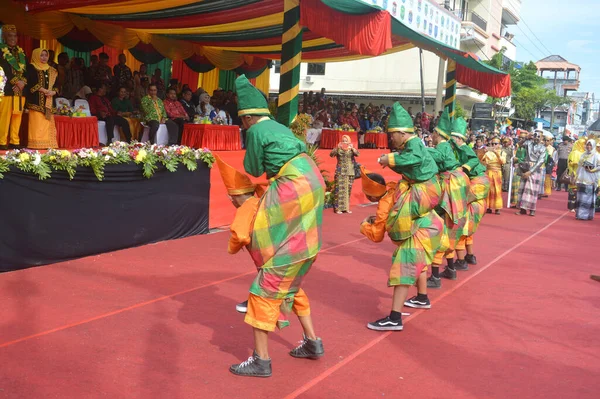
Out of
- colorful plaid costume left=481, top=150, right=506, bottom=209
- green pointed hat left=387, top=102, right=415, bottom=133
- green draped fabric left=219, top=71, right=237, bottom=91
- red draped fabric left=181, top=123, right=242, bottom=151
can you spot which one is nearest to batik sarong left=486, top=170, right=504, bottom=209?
colorful plaid costume left=481, top=150, right=506, bottom=209

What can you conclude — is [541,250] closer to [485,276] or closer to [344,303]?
[485,276]

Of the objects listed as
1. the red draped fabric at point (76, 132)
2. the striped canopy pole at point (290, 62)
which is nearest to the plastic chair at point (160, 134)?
the red draped fabric at point (76, 132)

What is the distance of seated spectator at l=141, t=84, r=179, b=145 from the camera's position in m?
11.3

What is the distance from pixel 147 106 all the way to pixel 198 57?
7.03 metres

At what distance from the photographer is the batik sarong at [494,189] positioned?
13.8 m

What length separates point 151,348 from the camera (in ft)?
14.5

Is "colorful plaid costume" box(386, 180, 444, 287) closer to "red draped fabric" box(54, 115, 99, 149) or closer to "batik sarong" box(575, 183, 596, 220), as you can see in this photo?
"red draped fabric" box(54, 115, 99, 149)

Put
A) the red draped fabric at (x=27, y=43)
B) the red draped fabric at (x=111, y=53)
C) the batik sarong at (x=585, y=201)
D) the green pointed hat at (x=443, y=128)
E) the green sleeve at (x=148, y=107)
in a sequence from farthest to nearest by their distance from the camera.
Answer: the red draped fabric at (x=111, y=53) → the batik sarong at (x=585, y=201) → the red draped fabric at (x=27, y=43) → the green sleeve at (x=148, y=107) → the green pointed hat at (x=443, y=128)

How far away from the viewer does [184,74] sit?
18922 millimetres

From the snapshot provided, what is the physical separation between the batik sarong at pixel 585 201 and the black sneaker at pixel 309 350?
12104 mm

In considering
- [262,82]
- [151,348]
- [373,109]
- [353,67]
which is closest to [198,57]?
[262,82]

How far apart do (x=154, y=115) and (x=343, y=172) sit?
3.89 metres

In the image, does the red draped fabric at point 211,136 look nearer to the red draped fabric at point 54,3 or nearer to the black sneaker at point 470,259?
the red draped fabric at point 54,3

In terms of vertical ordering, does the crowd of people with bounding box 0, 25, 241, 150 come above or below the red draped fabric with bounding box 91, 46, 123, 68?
below
